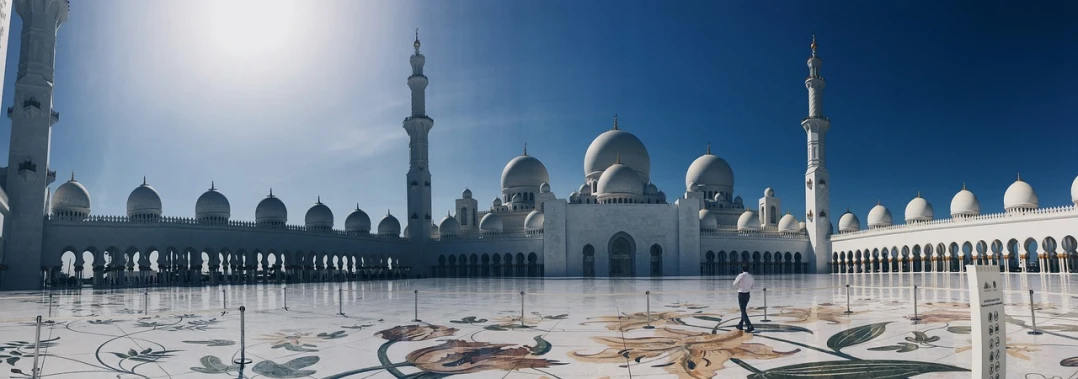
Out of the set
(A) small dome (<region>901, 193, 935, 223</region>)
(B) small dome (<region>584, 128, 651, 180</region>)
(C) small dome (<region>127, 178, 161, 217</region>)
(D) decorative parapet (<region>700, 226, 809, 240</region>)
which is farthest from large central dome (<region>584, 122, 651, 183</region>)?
(C) small dome (<region>127, 178, 161, 217</region>)

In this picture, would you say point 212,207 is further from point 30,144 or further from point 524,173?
point 524,173

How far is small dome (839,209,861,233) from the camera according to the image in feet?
163

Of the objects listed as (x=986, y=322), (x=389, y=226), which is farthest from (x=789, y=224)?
(x=986, y=322)

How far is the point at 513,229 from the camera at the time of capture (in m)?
49.6

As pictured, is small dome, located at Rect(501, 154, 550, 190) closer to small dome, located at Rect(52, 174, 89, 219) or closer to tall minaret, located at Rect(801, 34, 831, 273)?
tall minaret, located at Rect(801, 34, 831, 273)

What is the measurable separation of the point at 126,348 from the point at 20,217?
2793 centimetres

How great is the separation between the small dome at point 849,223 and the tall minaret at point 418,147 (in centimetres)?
2913

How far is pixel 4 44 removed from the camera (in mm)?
9680

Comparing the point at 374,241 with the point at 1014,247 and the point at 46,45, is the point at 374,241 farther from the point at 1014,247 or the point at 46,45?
the point at 1014,247

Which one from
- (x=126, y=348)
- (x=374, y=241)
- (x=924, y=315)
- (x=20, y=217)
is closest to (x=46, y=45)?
(x=20, y=217)

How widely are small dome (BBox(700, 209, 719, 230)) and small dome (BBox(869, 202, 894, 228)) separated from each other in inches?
441

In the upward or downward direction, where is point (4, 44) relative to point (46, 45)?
downward

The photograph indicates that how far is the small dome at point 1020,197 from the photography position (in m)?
36.8

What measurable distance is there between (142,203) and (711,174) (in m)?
37.6
